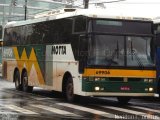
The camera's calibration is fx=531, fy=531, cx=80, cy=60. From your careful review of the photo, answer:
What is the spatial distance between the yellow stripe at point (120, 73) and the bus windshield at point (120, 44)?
21cm

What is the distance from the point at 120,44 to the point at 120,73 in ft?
3.26

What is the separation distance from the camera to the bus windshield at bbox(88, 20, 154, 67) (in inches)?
703

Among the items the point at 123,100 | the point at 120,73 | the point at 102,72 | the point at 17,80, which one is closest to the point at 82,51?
the point at 102,72

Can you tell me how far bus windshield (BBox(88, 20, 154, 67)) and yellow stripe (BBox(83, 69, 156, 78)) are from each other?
21 cm

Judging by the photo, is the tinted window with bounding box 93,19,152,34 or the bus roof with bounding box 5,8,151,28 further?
the bus roof with bounding box 5,8,151,28

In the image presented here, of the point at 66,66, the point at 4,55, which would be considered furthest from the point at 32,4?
the point at 66,66

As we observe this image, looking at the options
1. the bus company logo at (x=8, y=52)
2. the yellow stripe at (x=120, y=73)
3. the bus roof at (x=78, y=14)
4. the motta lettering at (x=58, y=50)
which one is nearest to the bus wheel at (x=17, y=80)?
the bus company logo at (x=8, y=52)

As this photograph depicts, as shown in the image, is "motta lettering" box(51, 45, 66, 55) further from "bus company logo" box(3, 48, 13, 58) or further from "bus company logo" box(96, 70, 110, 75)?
"bus company logo" box(3, 48, 13, 58)

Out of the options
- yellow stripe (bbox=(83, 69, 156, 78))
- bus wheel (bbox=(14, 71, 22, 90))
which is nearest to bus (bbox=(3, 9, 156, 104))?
yellow stripe (bbox=(83, 69, 156, 78))

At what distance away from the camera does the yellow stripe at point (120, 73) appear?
1786cm

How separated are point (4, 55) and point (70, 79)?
1021 centimetres

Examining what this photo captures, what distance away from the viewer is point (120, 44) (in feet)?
59.7

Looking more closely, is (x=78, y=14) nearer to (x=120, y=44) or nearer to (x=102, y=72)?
(x=120, y=44)

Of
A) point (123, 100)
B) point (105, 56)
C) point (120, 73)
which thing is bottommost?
point (123, 100)
